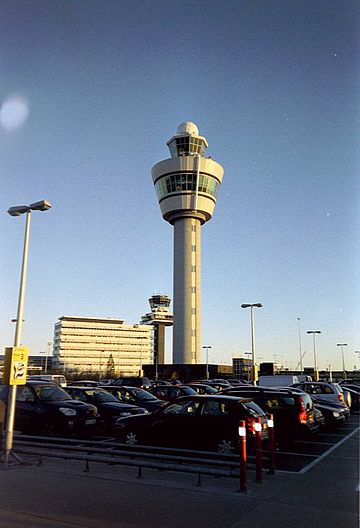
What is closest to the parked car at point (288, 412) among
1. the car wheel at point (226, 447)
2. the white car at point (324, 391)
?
the car wheel at point (226, 447)

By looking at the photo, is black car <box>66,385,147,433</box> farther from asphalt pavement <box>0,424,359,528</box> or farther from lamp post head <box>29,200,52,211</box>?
lamp post head <box>29,200,52,211</box>

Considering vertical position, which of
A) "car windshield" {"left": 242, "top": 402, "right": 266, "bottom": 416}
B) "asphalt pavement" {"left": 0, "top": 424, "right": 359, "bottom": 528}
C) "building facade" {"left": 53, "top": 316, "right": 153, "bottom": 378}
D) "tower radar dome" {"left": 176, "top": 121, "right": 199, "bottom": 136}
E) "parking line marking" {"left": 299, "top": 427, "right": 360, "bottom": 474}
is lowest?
"asphalt pavement" {"left": 0, "top": 424, "right": 359, "bottom": 528}

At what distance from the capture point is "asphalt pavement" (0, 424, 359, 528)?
6602 millimetres

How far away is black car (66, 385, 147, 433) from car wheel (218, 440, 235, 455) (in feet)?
16.3

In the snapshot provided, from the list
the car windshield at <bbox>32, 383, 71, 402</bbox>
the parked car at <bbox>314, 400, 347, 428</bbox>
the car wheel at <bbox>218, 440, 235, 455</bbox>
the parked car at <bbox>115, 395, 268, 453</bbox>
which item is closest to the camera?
the car wheel at <bbox>218, 440, 235, 455</bbox>

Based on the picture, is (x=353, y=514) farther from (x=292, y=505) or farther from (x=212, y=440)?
(x=212, y=440)

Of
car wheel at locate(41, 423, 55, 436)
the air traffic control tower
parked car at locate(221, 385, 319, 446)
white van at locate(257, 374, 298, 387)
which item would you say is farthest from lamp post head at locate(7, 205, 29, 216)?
the air traffic control tower

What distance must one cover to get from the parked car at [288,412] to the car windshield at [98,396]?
5616 millimetres

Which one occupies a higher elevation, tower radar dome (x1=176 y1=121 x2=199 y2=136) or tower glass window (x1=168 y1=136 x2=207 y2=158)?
tower radar dome (x1=176 y1=121 x2=199 y2=136)

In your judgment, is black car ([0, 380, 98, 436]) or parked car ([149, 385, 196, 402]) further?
parked car ([149, 385, 196, 402])

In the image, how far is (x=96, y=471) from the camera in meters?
9.94

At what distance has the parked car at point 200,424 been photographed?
37.0 feet

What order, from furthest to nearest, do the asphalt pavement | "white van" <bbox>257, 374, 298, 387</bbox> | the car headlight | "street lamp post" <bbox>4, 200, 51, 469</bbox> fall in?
"white van" <bbox>257, 374, 298, 387</bbox>
the car headlight
"street lamp post" <bbox>4, 200, 51, 469</bbox>
the asphalt pavement

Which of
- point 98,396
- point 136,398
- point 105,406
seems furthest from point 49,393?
point 136,398
